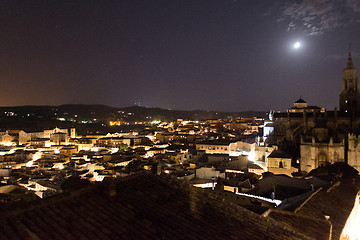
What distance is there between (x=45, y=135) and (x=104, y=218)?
283 ft

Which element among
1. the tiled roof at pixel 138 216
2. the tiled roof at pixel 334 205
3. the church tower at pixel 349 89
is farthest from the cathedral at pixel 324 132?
the tiled roof at pixel 138 216

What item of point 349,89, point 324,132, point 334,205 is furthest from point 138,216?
point 349,89

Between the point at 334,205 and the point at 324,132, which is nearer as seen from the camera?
the point at 334,205

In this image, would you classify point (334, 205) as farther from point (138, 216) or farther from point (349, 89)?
point (349, 89)


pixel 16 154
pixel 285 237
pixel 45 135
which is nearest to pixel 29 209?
pixel 285 237

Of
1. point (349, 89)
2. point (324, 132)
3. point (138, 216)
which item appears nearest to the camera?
point (138, 216)

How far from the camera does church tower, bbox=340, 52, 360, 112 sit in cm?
4534

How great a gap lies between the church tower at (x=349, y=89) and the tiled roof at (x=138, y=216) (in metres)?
49.3

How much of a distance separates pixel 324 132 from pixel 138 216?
37.2 meters

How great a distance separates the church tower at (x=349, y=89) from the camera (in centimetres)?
4534

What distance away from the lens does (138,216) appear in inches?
171

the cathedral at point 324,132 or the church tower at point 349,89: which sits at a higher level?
the church tower at point 349,89

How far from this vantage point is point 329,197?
1195 cm

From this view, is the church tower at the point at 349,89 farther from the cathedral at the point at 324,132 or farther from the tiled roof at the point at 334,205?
the tiled roof at the point at 334,205
